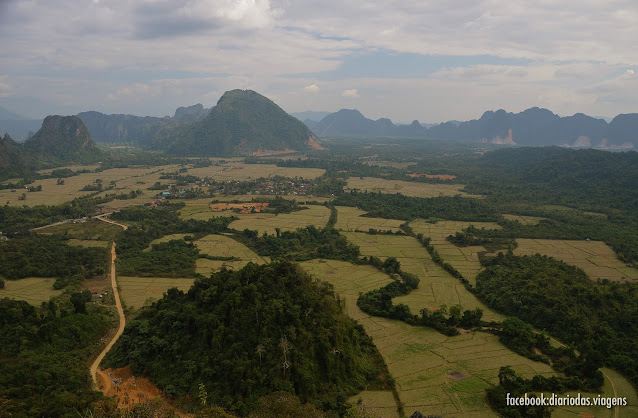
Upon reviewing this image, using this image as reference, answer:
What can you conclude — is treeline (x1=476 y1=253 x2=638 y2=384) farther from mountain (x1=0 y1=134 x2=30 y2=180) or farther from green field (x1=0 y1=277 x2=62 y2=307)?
mountain (x1=0 y1=134 x2=30 y2=180)

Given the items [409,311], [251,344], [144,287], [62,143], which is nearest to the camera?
[251,344]

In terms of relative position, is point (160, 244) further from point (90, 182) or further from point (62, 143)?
point (62, 143)

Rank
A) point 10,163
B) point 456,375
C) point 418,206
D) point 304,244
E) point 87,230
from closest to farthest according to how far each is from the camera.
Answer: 1. point 456,375
2. point 304,244
3. point 87,230
4. point 418,206
5. point 10,163

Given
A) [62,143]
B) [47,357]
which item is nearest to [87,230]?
[47,357]

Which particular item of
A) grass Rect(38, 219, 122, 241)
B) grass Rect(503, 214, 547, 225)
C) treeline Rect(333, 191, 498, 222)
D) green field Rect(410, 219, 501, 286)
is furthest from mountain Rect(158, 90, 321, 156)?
grass Rect(503, 214, 547, 225)

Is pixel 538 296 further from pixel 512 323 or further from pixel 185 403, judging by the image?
pixel 185 403

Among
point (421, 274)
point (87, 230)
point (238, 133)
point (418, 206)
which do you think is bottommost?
point (421, 274)

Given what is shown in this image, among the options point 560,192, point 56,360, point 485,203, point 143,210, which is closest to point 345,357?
point 56,360
